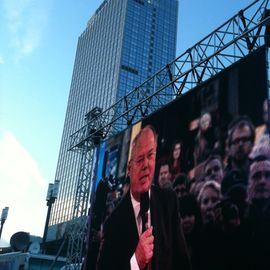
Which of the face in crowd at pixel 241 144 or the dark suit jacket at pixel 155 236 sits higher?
the face in crowd at pixel 241 144

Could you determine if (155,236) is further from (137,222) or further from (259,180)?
(259,180)

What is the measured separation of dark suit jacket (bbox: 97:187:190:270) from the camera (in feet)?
39.1

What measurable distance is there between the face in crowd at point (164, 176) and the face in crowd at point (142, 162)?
1.77 feet

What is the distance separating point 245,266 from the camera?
9.40 meters

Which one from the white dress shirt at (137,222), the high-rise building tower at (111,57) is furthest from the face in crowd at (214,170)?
the high-rise building tower at (111,57)

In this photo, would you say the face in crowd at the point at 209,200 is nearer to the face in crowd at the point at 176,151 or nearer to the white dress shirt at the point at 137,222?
the face in crowd at the point at 176,151

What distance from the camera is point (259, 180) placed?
957 cm

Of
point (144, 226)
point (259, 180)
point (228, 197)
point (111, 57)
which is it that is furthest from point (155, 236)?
point (111, 57)

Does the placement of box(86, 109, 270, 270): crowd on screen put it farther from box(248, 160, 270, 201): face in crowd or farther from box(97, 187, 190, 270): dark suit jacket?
box(97, 187, 190, 270): dark suit jacket

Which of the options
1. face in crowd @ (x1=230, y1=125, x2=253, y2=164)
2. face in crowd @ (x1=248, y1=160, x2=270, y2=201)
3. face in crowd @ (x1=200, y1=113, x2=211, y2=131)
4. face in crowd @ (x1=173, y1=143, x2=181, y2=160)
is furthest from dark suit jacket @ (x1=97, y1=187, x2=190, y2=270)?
face in crowd @ (x1=248, y1=160, x2=270, y2=201)

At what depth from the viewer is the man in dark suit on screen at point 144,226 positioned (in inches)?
479

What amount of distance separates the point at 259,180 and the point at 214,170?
1.64 metres

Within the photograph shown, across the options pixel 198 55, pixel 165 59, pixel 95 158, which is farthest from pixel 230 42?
pixel 165 59

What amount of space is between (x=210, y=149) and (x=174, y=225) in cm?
245
